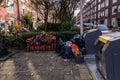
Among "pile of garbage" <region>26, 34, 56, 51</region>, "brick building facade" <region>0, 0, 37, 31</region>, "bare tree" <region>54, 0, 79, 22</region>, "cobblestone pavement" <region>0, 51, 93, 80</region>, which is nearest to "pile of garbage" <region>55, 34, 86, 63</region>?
"cobblestone pavement" <region>0, 51, 93, 80</region>

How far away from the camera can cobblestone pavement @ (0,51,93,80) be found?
564cm

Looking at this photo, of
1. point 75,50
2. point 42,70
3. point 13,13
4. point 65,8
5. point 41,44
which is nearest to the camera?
point 42,70

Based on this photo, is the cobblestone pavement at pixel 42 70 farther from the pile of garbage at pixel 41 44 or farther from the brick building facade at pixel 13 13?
the brick building facade at pixel 13 13

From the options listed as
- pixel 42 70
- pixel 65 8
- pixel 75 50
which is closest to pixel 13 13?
pixel 65 8

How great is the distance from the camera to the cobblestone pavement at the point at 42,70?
5637 millimetres

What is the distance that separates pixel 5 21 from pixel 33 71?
50.7ft

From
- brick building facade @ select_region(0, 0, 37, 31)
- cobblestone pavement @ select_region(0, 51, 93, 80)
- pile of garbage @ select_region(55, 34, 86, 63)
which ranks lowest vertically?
cobblestone pavement @ select_region(0, 51, 93, 80)

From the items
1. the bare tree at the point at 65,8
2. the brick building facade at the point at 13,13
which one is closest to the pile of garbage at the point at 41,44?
the bare tree at the point at 65,8

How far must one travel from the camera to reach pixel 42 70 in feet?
21.0

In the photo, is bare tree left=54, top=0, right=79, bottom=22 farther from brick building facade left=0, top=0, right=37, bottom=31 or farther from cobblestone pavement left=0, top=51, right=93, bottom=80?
cobblestone pavement left=0, top=51, right=93, bottom=80

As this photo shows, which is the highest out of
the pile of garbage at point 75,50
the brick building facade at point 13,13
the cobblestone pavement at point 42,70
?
the brick building facade at point 13,13

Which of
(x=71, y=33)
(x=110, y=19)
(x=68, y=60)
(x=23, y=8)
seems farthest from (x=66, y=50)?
(x=110, y=19)

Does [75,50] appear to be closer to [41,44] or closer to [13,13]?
[41,44]

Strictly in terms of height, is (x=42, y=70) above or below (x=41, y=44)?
below
